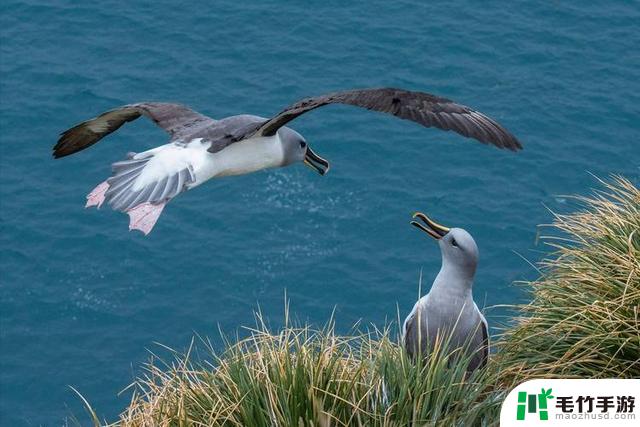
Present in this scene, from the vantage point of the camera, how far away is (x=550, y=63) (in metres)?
31.6

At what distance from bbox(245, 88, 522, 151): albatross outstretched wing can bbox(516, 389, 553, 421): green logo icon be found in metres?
1.57

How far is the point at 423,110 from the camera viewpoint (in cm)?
927

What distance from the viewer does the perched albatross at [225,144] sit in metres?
9.11

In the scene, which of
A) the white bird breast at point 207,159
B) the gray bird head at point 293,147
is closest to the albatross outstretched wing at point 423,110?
the white bird breast at point 207,159

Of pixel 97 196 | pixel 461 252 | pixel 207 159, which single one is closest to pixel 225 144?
pixel 207 159

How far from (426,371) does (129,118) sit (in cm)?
379

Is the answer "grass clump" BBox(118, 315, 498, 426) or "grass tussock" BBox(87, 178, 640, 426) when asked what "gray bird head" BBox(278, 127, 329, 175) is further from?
"grass clump" BBox(118, 315, 498, 426)

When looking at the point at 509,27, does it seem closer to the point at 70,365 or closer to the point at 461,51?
the point at 461,51

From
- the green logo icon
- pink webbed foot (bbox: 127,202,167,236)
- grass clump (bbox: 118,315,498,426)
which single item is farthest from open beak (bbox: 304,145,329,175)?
the green logo icon

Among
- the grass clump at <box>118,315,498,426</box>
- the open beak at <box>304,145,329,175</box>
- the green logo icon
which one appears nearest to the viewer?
the green logo icon

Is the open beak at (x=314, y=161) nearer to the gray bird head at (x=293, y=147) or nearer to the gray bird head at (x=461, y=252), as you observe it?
the gray bird head at (x=293, y=147)

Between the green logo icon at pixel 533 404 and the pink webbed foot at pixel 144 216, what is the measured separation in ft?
8.67

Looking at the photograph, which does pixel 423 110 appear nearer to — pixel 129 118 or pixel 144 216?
pixel 144 216

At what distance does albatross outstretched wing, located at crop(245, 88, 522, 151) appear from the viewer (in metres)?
8.93
